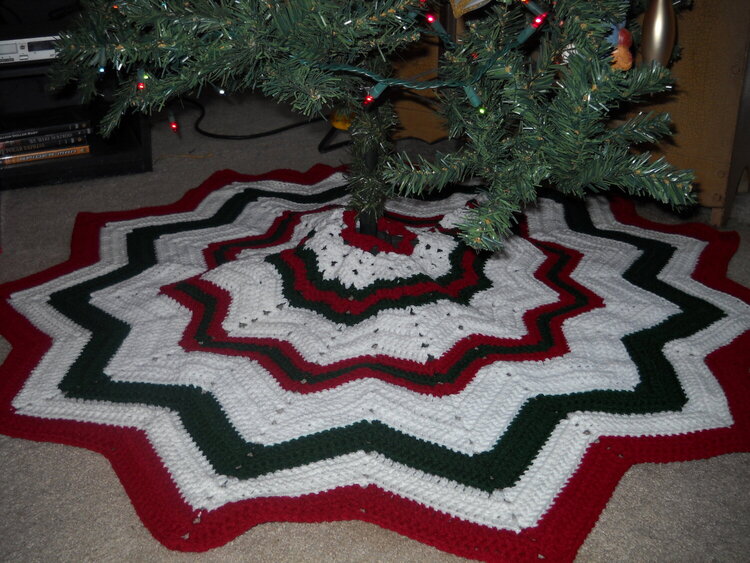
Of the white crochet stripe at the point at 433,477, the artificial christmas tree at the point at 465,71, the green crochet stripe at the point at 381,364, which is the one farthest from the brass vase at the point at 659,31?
the white crochet stripe at the point at 433,477

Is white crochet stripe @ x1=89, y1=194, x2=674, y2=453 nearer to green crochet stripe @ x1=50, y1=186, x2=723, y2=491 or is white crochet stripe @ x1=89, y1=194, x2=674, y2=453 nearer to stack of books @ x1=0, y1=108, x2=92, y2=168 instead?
green crochet stripe @ x1=50, y1=186, x2=723, y2=491

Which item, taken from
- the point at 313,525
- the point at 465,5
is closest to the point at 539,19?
the point at 465,5

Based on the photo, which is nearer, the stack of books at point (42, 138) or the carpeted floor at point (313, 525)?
the carpeted floor at point (313, 525)

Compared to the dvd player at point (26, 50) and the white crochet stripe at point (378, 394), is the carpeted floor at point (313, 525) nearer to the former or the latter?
the white crochet stripe at point (378, 394)

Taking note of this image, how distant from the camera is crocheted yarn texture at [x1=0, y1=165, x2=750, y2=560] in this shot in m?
0.81

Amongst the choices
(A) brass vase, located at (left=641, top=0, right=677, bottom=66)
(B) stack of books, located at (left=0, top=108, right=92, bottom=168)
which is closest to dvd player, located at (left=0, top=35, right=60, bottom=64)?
(B) stack of books, located at (left=0, top=108, right=92, bottom=168)

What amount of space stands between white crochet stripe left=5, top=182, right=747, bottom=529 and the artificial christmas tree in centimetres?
27

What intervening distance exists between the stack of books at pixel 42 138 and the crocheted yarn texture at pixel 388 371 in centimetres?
32

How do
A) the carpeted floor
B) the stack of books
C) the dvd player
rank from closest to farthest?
the carpeted floor < the dvd player < the stack of books

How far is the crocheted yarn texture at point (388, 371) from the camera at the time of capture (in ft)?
2.65

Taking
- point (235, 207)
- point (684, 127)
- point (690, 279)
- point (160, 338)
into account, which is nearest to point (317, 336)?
point (160, 338)

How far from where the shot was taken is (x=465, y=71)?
0.95 meters

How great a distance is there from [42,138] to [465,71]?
3.42 feet

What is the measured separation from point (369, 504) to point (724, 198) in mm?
920
